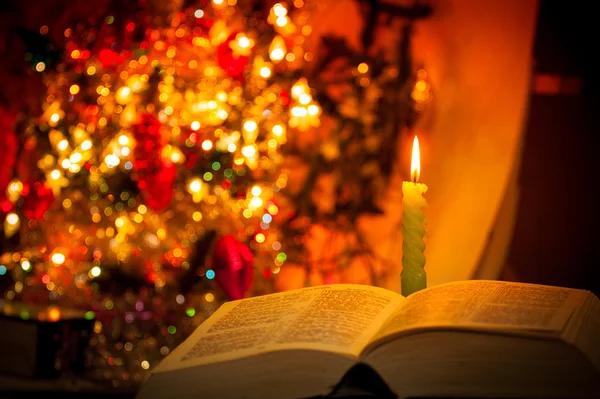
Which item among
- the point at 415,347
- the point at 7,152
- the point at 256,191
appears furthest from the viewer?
the point at 7,152

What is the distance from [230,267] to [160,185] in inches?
10.0

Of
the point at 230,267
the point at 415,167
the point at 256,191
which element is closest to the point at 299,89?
the point at 256,191

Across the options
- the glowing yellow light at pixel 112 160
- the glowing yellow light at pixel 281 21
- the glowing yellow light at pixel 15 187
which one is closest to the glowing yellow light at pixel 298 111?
the glowing yellow light at pixel 281 21

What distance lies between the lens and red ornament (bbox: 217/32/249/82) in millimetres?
1683

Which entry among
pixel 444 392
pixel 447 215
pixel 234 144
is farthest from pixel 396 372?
pixel 447 215

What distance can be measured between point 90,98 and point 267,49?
17.8 inches

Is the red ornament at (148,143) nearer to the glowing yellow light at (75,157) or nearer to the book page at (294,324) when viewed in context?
the glowing yellow light at (75,157)

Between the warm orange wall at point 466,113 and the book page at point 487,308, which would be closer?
the book page at point 487,308

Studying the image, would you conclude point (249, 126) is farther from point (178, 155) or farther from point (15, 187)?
point (15, 187)

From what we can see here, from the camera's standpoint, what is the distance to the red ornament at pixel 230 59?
1683 mm

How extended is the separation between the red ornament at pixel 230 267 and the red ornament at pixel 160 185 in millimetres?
178

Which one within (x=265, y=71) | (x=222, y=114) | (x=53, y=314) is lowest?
(x=53, y=314)

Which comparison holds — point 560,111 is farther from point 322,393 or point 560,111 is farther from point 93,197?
point 322,393

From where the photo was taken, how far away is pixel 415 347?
724 millimetres
